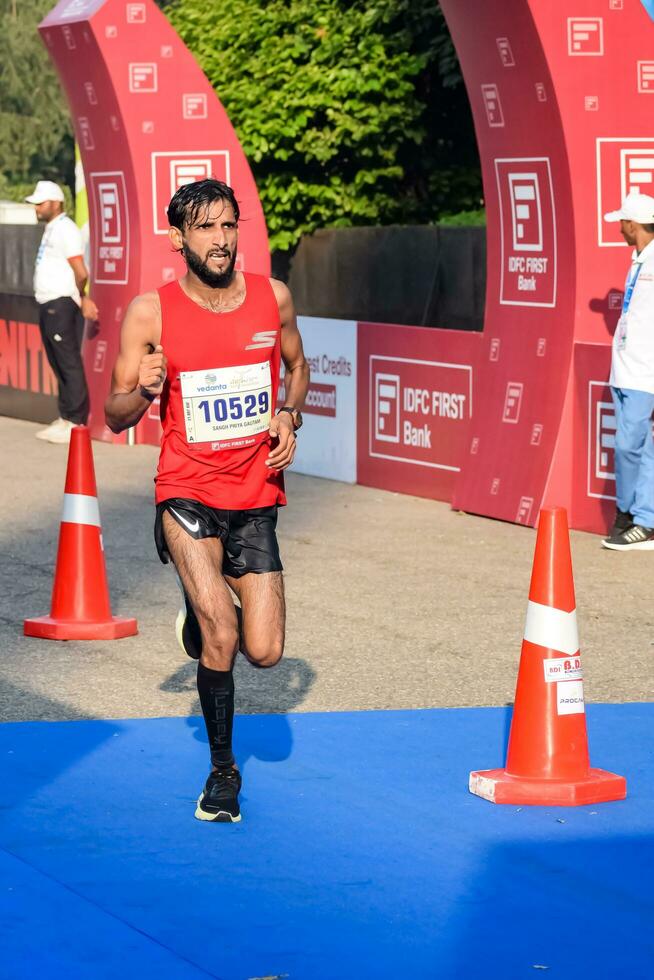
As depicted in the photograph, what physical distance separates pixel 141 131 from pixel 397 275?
2.74m

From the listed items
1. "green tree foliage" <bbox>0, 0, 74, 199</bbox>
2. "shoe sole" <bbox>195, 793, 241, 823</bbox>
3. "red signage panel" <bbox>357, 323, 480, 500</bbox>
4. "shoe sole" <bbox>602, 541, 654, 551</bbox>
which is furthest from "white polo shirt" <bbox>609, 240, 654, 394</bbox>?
"green tree foliage" <bbox>0, 0, 74, 199</bbox>

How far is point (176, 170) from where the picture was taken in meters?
16.9

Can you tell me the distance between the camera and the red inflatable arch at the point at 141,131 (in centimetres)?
1652

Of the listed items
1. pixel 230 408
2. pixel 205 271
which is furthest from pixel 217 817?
pixel 205 271

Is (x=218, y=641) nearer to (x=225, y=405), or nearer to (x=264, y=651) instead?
(x=264, y=651)

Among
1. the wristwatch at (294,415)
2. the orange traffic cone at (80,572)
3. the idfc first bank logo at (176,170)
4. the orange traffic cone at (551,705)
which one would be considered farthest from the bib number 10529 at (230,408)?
the idfc first bank logo at (176,170)

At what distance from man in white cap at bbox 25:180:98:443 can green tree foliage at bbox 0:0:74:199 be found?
37.6m

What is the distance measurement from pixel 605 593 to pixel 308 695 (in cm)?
278

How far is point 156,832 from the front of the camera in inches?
229

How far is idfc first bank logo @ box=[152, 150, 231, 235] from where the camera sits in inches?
663

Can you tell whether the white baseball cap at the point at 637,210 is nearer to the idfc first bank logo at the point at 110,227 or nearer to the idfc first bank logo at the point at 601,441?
the idfc first bank logo at the point at 601,441

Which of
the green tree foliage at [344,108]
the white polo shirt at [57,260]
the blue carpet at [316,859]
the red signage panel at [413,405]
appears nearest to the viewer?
the blue carpet at [316,859]

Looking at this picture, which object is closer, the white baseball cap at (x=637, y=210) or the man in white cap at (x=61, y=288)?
A: the white baseball cap at (x=637, y=210)

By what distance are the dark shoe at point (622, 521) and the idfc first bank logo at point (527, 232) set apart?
1605mm
